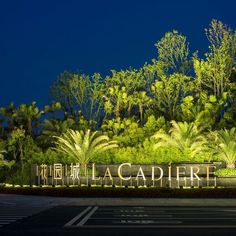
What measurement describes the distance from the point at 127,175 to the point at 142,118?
2598 cm

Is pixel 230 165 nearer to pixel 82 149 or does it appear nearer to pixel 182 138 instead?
pixel 182 138

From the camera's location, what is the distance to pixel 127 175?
38188mm

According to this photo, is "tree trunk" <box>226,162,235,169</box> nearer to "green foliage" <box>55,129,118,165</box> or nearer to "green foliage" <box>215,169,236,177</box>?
"green foliage" <box>215,169,236,177</box>

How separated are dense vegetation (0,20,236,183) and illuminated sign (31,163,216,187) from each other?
5.89 ft

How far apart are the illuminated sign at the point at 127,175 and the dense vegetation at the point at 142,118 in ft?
5.89

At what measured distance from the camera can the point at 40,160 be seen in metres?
41.8

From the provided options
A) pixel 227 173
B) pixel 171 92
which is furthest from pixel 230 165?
pixel 171 92

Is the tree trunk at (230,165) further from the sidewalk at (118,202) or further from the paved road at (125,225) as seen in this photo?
the paved road at (125,225)

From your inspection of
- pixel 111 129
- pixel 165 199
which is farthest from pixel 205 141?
pixel 111 129

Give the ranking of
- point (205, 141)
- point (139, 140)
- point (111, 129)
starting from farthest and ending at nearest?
1. point (111, 129)
2. point (139, 140)
3. point (205, 141)

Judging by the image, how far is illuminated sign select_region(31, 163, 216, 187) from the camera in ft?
122

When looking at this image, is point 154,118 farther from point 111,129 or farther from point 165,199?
point 165,199

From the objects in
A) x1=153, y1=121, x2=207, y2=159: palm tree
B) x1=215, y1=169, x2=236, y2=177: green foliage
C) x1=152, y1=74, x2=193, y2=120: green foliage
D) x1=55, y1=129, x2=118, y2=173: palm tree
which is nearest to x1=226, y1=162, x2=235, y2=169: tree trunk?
x1=215, y1=169, x2=236, y2=177: green foliage

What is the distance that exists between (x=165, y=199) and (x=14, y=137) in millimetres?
20982
